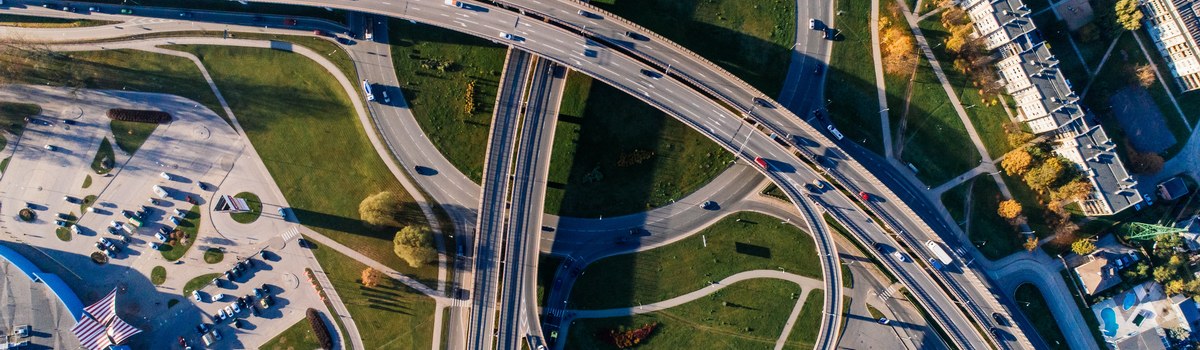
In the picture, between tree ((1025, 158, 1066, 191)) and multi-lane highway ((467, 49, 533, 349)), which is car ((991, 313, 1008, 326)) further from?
multi-lane highway ((467, 49, 533, 349))

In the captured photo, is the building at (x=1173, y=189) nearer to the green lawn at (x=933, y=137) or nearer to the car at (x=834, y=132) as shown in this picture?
the green lawn at (x=933, y=137)

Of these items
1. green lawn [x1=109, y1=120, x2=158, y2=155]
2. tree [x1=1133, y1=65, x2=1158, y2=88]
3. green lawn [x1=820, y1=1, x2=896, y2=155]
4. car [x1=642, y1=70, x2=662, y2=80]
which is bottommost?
green lawn [x1=109, y1=120, x2=158, y2=155]

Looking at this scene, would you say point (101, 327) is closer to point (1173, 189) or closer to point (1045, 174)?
point (1045, 174)

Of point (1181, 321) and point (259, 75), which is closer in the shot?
point (259, 75)

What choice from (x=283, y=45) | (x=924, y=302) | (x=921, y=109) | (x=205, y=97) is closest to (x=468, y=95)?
(x=283, y=45)

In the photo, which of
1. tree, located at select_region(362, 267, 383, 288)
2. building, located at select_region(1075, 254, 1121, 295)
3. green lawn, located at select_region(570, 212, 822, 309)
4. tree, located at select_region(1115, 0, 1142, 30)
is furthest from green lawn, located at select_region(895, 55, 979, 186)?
→ tree, located at select_region(362, 267, 383, 288)

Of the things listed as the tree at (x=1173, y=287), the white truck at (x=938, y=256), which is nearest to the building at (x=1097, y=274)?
the tree at (x=1173, y=287)

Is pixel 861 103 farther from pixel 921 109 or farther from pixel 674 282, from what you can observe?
pixel 674 282
